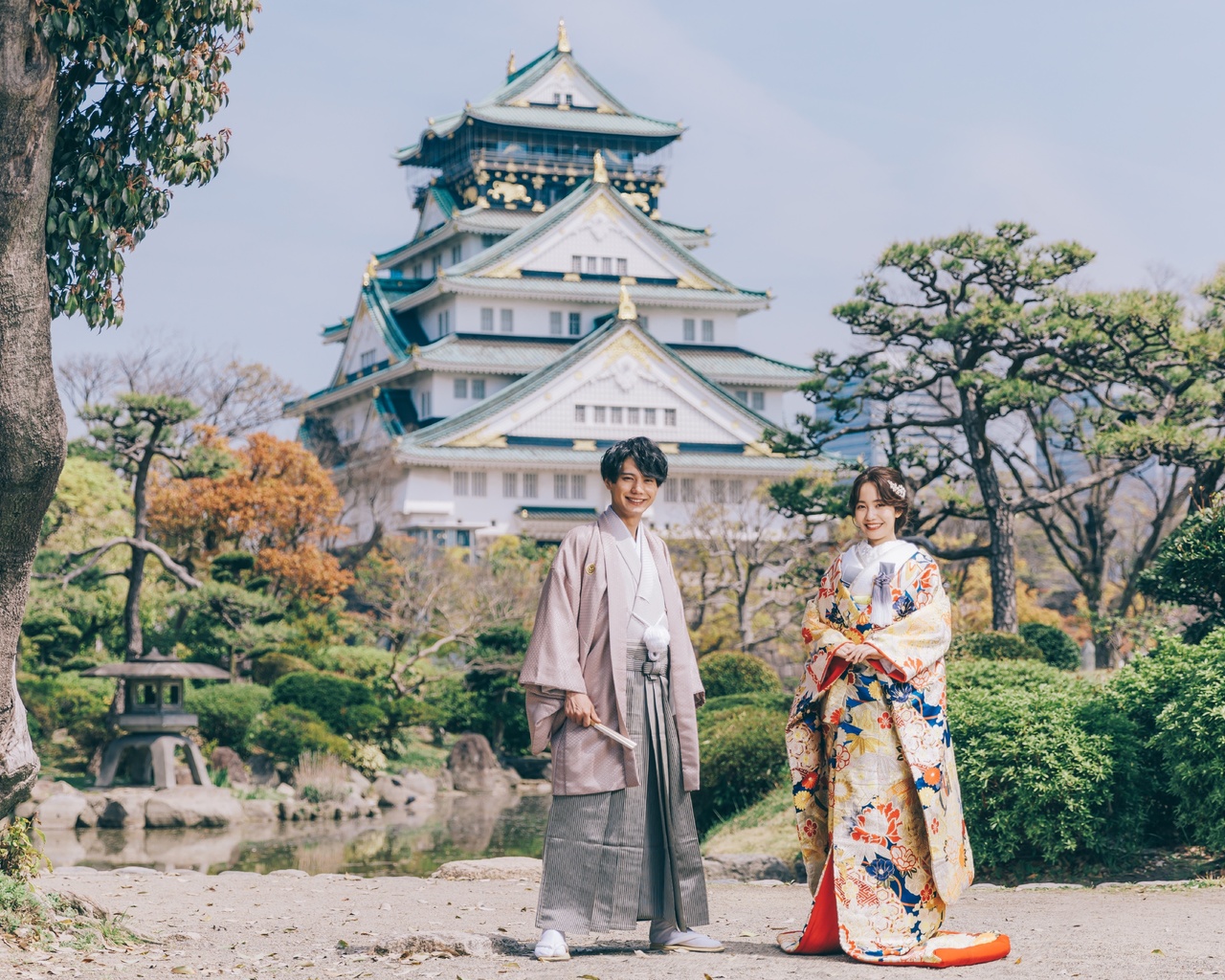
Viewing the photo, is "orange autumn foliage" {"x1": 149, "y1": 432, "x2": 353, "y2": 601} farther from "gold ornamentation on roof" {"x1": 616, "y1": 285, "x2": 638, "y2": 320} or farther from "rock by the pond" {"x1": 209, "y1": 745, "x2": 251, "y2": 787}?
"gold ornamentation on roof" {"x1": 616, "y1": 285, "x2": 638, "y2": 320}

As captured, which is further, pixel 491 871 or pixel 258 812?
pixel 258 812

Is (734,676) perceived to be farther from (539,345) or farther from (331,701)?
(539,345)

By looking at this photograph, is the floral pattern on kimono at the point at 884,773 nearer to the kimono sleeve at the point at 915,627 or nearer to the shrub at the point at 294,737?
the kimono sleeve at the point at 915,627

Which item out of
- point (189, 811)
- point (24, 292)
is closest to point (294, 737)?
point (189, 811)

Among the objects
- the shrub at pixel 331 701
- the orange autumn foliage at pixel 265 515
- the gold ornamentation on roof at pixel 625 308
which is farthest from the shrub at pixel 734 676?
the gold ornamentation on roof at pixel 625 308

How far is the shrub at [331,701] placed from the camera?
19.6 meters

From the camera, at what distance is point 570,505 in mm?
36875

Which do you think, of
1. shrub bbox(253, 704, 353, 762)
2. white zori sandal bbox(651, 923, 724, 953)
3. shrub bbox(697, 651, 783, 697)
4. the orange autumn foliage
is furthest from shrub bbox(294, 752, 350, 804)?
white zori sandal bbox(651, 923, 724, 953)

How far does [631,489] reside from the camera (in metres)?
5.59

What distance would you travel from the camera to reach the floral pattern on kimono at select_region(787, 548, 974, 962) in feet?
17.4

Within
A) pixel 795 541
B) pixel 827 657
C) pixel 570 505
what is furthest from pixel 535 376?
pixel 827 657

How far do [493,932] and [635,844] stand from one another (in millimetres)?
1108

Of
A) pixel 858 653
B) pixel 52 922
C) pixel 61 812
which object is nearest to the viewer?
pixel 858 653

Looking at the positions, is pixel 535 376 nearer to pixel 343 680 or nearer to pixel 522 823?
pixel 343 680
